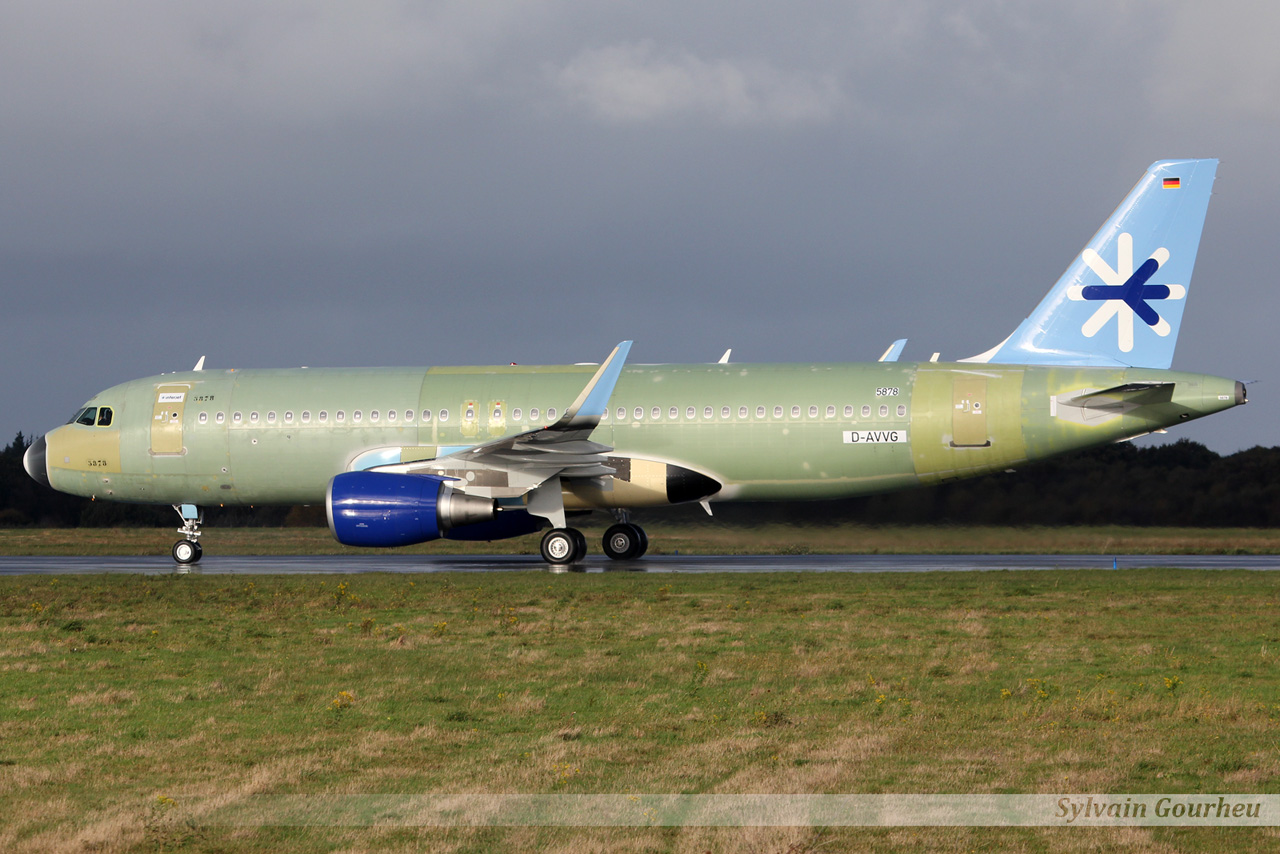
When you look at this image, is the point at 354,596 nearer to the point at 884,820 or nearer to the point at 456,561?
the point at 456,561

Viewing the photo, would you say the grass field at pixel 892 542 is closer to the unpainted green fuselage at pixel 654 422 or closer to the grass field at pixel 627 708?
the unpainted green fuselage at pixel 654 422

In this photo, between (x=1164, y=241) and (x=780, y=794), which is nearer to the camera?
(x=780, y=794)

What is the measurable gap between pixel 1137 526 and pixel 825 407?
8835mm

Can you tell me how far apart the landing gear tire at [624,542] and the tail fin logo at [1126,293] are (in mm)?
9765

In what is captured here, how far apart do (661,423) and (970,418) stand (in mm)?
5930

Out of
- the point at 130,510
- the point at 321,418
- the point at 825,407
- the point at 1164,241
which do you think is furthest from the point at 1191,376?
the point at 130,510

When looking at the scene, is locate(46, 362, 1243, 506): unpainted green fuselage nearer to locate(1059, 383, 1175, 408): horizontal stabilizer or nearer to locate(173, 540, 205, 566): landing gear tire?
locate(1059, 383, 1175, 408): horizontal stabilizer

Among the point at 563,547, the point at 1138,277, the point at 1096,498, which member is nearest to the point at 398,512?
the point at 563,547

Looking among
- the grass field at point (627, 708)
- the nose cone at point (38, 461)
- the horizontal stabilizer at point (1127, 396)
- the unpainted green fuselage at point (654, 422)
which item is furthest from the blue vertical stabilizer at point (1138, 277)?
the nose cone at point (38, 461)

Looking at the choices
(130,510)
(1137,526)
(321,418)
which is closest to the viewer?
(321,418)

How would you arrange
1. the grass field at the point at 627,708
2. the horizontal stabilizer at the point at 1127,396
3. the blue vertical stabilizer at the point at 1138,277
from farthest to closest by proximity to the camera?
the blue vertical stabilizer at the point at 1138,277, the horizontal stabilizer at the point at 1127,396, the grass field at the point at 627,708

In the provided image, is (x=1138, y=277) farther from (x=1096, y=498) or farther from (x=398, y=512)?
(x=398, y=512)

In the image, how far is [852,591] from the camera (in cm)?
1731

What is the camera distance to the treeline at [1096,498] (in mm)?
26500
